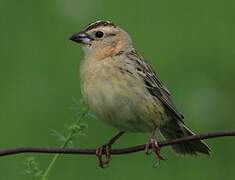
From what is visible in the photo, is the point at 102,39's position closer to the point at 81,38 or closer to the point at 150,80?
the point at 81,38

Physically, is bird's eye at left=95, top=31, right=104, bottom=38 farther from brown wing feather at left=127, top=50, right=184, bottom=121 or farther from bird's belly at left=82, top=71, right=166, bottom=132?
bird's belly at left=82, top=71, right=166, bottom=132

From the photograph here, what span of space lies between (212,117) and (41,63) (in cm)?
208

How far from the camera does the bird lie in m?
9.16

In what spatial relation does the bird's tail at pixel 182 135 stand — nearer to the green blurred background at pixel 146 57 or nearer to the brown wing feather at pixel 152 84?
the brown wing feather at pixel 152 84

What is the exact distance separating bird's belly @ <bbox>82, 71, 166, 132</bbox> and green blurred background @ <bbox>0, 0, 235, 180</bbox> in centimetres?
142

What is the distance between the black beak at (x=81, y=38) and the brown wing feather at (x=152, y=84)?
327 millimetres

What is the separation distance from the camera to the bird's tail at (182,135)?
925 centimetres

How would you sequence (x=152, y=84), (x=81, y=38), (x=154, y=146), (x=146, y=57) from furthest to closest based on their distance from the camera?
(x=146, y=57) → (x=81, y=38) → (x=152, y=84) → (x=154, y=146)

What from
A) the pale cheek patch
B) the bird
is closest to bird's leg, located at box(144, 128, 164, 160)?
the bird

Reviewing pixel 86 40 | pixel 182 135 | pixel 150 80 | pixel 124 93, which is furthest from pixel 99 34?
pixel 182 135

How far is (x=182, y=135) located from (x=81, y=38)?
1.02m

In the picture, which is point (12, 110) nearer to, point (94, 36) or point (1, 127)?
point (1, 127)

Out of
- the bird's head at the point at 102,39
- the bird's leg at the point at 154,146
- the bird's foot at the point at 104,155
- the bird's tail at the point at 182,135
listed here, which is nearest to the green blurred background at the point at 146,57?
the bird's head at the point at 102,39

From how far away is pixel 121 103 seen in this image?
30.0ft
